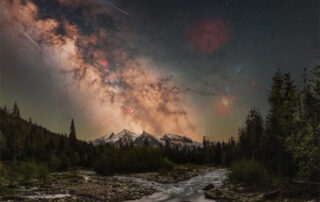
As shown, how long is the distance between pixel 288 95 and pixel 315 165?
68.0 feet

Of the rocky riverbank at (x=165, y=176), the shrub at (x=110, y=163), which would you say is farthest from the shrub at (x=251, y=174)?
the shrub at (x=110, y=163)

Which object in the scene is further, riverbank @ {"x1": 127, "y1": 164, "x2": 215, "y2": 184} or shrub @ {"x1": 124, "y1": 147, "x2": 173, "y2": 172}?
shrub @ {"x1": 124, "y1": 147, "x2": 173, "y2": 172}

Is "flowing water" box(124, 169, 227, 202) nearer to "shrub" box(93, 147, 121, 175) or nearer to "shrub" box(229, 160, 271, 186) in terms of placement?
"shrub" box(229, 160, 271, 186)

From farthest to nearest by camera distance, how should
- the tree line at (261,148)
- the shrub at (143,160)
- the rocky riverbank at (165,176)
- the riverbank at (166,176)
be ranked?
1. the shrub at (143,160)
2. the riverbank at (166,176)
3. the rocky riverbank at (165,176)
4. the tree line at (261,148)

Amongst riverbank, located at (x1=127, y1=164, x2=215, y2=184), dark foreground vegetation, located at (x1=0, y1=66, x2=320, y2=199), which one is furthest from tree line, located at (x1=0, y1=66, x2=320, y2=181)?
riverbank, located at (x1=127, y1=164, x2=215, y2=184)

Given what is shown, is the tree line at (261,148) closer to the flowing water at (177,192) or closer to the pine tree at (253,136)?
the pine tree at (253,136)

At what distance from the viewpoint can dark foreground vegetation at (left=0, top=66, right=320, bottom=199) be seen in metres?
16.6

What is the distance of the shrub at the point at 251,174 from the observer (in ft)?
78.8

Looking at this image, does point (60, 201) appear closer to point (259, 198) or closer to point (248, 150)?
point (259, 198)

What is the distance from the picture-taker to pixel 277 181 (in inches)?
900

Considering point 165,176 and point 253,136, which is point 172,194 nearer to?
point 165,176

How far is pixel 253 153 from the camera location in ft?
166

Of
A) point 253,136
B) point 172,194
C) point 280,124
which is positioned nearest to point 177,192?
point 172,194

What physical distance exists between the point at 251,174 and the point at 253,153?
27.8 meters
